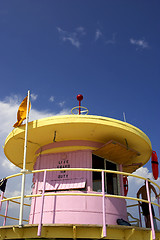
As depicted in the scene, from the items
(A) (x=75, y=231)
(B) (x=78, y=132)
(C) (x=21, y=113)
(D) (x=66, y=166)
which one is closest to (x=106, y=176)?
(D) (x=66, y=166)

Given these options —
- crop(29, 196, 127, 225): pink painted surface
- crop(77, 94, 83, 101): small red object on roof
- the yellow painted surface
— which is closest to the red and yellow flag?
crop(77, 94, 83, 101): small red object on roof

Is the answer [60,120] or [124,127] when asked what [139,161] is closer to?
[124,127]

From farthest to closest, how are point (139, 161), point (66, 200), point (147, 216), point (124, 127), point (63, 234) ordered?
1. point (139, 161)
2. point (147, 216)
3. point (124, 127)
4. point (66, 200)
5. point (63, 234)

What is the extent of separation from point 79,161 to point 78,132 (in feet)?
3.60

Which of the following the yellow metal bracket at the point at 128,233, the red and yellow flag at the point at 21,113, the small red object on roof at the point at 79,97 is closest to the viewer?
the yellow metal bracket at the point at 128,233

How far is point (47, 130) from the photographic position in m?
9.38

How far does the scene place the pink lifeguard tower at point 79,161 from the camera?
844 cm

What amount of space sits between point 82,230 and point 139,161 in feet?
20.3

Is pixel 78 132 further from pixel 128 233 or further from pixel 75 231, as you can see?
pixel 128 233

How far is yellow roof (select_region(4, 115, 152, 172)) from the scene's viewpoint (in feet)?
29.3

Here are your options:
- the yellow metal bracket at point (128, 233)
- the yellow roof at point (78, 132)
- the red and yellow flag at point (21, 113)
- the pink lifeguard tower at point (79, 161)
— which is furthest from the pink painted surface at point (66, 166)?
the yellow metal bracket at point (128, 233)

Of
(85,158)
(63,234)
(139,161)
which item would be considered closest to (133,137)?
(85,158)

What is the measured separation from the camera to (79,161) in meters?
9.55

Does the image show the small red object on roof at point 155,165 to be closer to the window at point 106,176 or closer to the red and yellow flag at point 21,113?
the window at point 106,176
